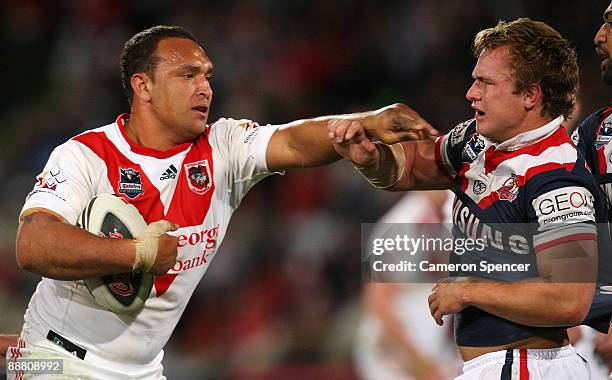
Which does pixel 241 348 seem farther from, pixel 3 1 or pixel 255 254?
pixel 3 1

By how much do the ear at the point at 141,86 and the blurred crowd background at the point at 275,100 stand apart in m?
2.74

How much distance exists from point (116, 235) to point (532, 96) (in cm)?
179

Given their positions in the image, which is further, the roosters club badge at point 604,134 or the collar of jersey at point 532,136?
the roosters club badge at point 604,134

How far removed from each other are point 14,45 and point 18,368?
5.01m

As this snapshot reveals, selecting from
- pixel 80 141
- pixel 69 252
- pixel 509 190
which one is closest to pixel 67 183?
pixel 80 141

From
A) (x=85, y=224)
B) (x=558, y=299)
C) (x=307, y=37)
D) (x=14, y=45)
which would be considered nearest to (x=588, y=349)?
(x=558, y=299)

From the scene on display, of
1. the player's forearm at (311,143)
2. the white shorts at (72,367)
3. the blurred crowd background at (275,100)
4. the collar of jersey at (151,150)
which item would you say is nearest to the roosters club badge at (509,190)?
the player's forearm at (311,143)

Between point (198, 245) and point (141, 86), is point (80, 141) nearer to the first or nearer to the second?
point (141, 86)

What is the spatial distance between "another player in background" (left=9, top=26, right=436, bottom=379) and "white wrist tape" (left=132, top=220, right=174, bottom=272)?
0.07 metres

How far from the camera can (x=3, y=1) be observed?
845 centimetres

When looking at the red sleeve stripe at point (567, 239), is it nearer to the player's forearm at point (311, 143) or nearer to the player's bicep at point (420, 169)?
the player's bicep at point (420, 169)

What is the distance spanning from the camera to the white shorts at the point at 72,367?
387 centimetres

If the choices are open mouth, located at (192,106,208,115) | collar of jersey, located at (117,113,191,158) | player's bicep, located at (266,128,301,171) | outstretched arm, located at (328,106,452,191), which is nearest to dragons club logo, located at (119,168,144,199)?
collar of jersey, located at (117,113,191,158)

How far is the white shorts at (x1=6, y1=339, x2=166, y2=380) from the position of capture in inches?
152
